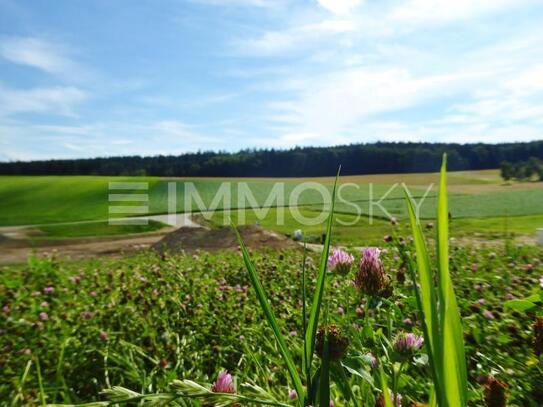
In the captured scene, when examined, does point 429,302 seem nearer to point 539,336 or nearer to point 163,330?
point 539,336

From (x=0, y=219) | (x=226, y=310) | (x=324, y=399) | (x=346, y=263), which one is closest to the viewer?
(x=324, y=399)

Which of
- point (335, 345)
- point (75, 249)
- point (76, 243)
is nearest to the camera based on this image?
point (335, 345)

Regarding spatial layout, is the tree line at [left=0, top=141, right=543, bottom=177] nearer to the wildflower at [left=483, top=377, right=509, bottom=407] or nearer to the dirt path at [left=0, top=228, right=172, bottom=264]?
the dirt path at [left=0, top=228, right=172, bottom=264]

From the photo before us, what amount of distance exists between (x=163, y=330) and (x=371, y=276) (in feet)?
9.19

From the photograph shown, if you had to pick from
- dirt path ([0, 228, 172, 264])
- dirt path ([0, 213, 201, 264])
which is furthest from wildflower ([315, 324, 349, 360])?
dirt path ([0, 228, 172, 264])

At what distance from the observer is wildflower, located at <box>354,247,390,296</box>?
121 cm

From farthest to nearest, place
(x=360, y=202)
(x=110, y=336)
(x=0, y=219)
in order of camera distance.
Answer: (x=360, y=202) → (x=0, y=219) → (x=110, y=336)

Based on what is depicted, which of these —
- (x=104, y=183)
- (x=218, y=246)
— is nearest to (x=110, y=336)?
(x=218, y=246)

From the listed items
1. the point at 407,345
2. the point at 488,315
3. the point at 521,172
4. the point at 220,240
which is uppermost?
the point at 521,172

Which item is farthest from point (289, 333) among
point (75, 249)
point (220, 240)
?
point (75, 249)

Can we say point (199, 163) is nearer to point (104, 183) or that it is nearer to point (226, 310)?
point (104, 183)

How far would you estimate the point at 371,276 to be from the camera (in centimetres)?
121

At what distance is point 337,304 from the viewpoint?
3.42m

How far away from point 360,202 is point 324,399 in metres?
52.9
